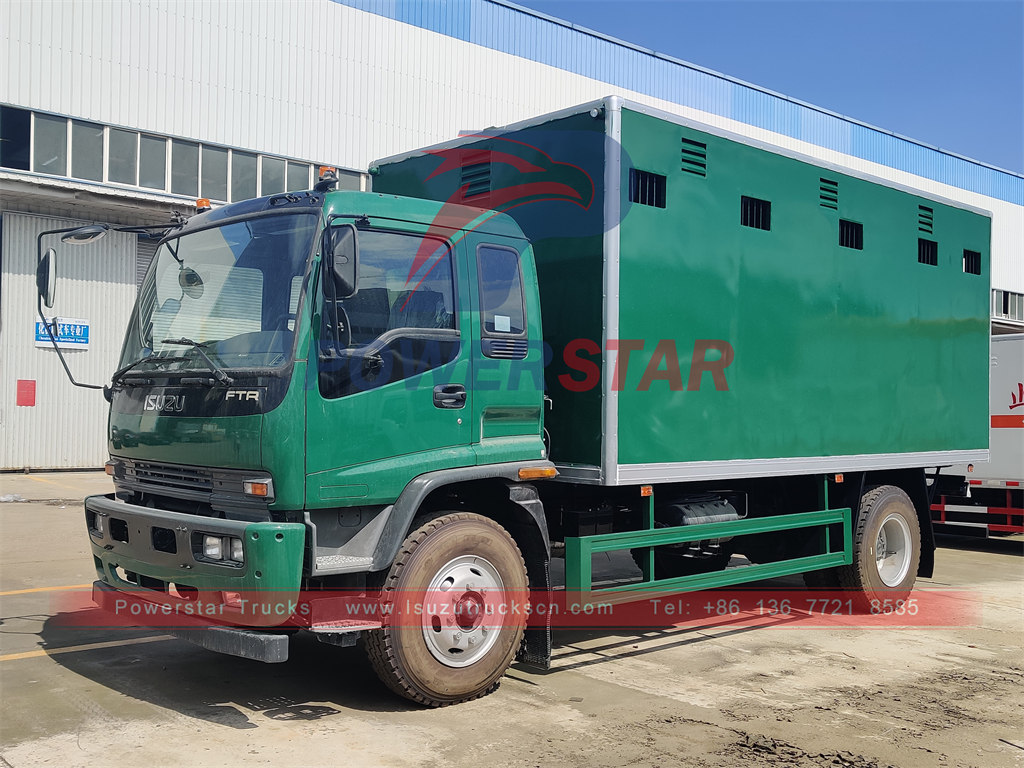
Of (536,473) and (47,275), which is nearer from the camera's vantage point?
(47,275)

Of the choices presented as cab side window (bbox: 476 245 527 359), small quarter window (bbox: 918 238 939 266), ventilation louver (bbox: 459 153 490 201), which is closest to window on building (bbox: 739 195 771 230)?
ventilation louver (bbox: 459 153 490 201)

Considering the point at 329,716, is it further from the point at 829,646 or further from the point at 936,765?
the point at 829,646

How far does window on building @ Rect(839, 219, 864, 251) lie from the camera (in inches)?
322

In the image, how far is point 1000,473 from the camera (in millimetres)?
12906

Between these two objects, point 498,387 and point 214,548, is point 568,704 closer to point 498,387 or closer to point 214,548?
point 498,387

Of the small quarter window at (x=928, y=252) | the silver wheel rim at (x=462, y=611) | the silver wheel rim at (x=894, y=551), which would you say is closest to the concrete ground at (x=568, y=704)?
the silver wheel rim at (x=462, y=611)

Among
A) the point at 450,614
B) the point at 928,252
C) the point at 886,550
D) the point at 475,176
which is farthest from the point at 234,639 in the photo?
the point at 928,252

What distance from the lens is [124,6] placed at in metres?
18.9

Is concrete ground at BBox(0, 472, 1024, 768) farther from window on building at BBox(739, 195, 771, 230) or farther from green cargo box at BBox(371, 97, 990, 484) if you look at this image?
window on building at BBox(739, 195, 771, 230)

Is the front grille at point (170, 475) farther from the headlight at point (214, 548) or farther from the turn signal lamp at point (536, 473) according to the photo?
the turn signal lamp at point (536, 473)

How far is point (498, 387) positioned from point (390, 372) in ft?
2.57

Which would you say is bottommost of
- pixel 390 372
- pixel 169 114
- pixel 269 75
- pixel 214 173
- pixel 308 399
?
pixel 308 399

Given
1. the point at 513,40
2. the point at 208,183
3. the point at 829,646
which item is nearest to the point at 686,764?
the point at 829,646

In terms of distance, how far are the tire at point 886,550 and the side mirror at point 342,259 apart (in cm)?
565
